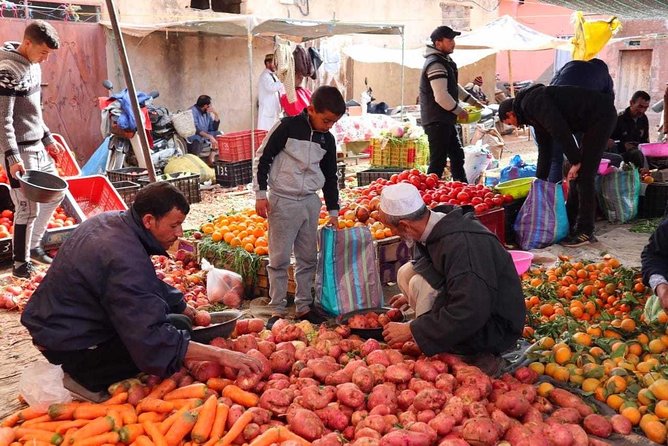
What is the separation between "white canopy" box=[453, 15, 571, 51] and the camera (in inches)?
611

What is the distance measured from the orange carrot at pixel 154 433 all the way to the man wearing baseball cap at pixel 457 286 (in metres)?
1.34

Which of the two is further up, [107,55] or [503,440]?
[107,55]

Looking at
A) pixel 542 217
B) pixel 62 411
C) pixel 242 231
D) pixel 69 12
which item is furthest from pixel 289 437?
pixel 69 12

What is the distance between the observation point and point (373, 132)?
41.9ft

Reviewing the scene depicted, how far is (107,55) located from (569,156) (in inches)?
319

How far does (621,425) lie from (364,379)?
1201 millimetres

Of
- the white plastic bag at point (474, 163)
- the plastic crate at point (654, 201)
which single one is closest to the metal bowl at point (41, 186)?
the white plastic bag at point (474, 163)

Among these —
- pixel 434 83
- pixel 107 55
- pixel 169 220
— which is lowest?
pixel 169 220

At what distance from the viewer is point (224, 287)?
5027 mm

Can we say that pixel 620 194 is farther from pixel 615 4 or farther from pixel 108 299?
pixel 108 299

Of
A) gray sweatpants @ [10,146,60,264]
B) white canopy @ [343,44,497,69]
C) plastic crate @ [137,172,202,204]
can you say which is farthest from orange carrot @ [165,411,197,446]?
white canopy @ [343,44,497,69]

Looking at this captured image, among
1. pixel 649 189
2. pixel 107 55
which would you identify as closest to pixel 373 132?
pixel 107 55

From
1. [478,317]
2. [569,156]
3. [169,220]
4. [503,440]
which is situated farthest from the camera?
[569,156]

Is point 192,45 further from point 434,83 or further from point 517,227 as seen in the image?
point 517,227
